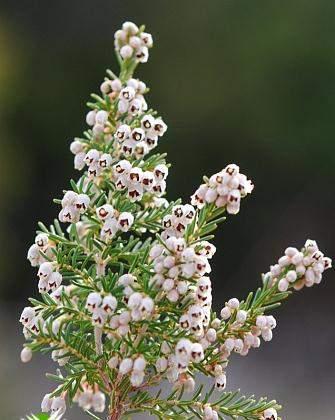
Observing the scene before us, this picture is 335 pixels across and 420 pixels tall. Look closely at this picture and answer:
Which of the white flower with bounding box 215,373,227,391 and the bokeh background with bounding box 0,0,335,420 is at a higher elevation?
the bokeh background with bounding box 0,0,335,420

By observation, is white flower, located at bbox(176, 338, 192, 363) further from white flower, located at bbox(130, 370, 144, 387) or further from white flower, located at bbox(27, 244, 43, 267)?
white flower, located at bbox(27, 244, 43, 267)

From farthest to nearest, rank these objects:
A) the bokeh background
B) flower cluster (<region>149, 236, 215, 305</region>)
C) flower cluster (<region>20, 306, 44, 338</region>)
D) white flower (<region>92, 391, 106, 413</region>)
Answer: the bokeh background < white flower (<region>92, 391, 106, 413</region>) < flower cluster (<region>20, 306, 44, 338</region>) < flower cluster (<region>149, 236, 215, 305</region>)

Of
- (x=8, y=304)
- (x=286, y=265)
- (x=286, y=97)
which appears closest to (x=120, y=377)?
(x=286, y=265)

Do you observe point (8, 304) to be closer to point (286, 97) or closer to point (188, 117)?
point (188, 117)

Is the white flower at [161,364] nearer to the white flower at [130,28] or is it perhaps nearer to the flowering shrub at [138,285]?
the flowering shrub at [138,285]

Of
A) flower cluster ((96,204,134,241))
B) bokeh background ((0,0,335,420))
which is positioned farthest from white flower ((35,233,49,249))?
bokeh background ((0,0,335,420))

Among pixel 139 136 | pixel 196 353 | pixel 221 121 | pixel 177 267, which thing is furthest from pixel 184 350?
pixel 221 121
